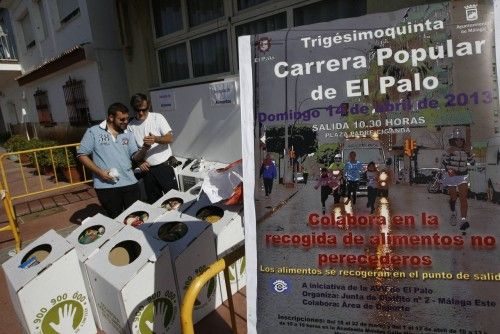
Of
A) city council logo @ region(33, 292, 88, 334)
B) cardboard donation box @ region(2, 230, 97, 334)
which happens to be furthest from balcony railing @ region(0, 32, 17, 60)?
city council logo @ region(33, 292, 88, 334)

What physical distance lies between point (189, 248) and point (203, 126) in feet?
10.2

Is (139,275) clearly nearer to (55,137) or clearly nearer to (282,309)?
(282,309)

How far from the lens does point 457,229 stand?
104cm

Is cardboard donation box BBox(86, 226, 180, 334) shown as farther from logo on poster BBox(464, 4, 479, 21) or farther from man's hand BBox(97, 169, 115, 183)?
logo on poster BBox(464, 4, 479, 21)

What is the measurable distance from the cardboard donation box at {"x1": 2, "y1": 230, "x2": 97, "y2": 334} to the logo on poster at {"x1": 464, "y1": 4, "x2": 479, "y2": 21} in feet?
8.60

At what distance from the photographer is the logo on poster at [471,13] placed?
947 mm

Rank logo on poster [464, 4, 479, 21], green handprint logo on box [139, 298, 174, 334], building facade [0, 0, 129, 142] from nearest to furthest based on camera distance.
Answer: logo on poster [464, 4, 479, 21] < green handprint logo on box [139, 298, 174, 334] < building facade [0, 0, 129, 142]

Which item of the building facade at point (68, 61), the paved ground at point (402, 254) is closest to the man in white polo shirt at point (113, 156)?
the paved ground at point (402, 254)

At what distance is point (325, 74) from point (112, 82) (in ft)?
24.2

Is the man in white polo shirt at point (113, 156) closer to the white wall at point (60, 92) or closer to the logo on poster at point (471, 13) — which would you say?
the logo on poster at point (471, 13)

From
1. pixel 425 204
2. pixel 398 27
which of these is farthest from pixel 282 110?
pixel 425 204

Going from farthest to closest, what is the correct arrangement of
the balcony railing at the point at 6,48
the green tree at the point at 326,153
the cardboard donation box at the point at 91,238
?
the balcony railing at the point at 6,48
the cardboard donation box at the point at 91,238
the green tree at the point at 326,153

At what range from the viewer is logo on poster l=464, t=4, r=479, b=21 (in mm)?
947

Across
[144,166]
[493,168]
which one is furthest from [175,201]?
[493,168]
